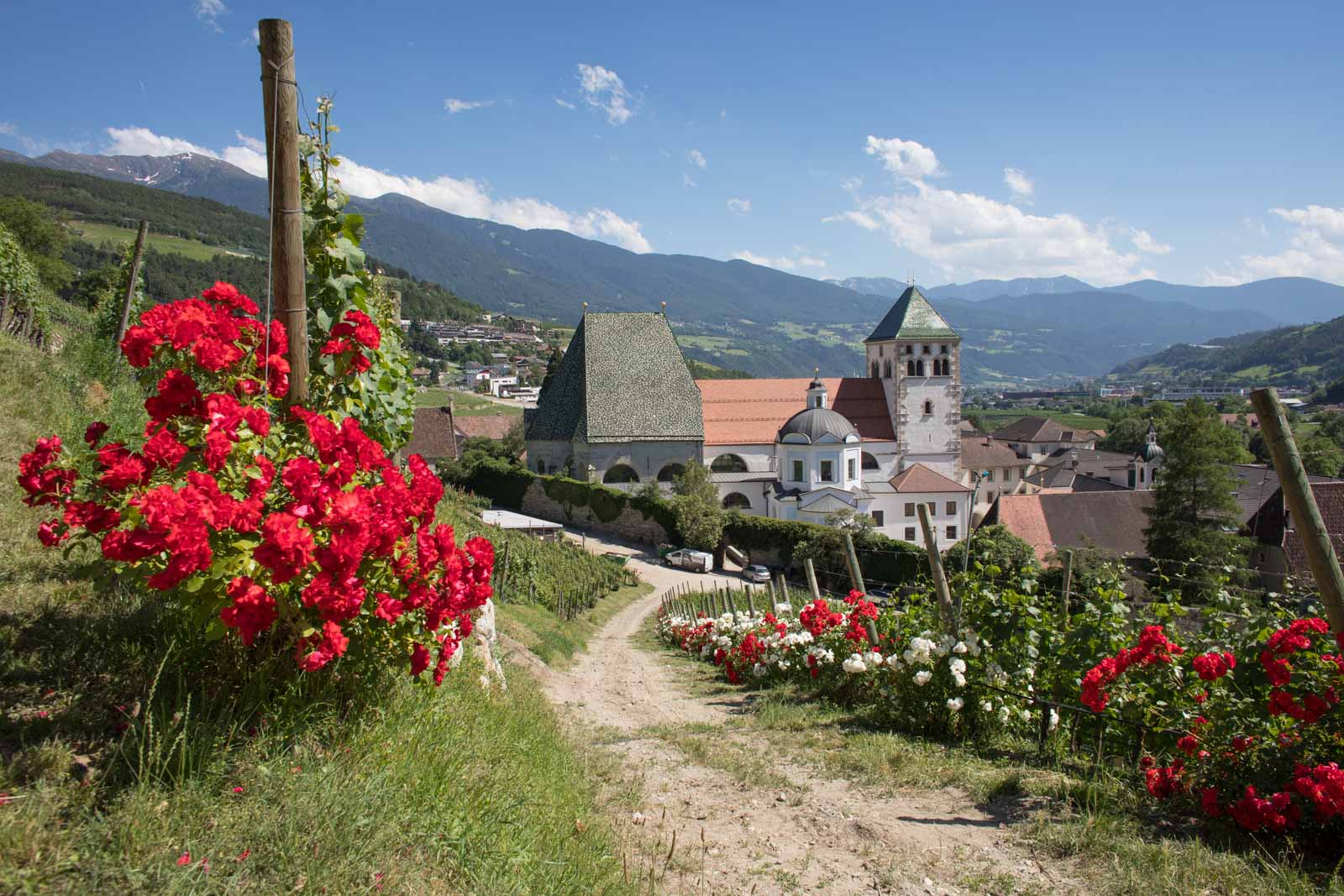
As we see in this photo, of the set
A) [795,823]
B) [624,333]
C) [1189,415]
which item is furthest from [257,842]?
[624,333]

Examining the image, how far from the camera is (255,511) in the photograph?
110 inches

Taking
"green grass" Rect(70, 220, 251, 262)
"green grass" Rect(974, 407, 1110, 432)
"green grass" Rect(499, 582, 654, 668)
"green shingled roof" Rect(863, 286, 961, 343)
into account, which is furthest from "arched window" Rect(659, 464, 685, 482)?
"green grass" Rect(974, 407, 1110, 432)

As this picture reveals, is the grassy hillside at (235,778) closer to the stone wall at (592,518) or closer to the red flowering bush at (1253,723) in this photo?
the red flowering bush at (1253,723)

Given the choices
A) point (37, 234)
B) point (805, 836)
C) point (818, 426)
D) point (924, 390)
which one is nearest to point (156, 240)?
point (37, 234)

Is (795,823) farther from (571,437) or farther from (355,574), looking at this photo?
(571,437)

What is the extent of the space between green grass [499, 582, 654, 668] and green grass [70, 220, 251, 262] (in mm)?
88939

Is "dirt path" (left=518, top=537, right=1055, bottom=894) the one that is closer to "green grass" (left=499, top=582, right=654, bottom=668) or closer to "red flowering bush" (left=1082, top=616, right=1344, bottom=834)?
"red flowering bush" (left=1082, top=616, right=1344, bottom=834)

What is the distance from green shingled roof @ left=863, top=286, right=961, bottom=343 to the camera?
154 ft

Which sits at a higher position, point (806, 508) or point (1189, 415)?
point (1189, 415)

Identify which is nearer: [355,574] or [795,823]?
[355,574]

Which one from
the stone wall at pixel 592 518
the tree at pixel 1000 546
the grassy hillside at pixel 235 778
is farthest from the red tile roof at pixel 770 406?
the grassy hillside at pixel 235 778

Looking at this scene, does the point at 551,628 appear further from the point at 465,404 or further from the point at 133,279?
the point at 465,404

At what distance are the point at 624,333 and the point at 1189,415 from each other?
1067 inches

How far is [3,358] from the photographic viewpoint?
1055cm
